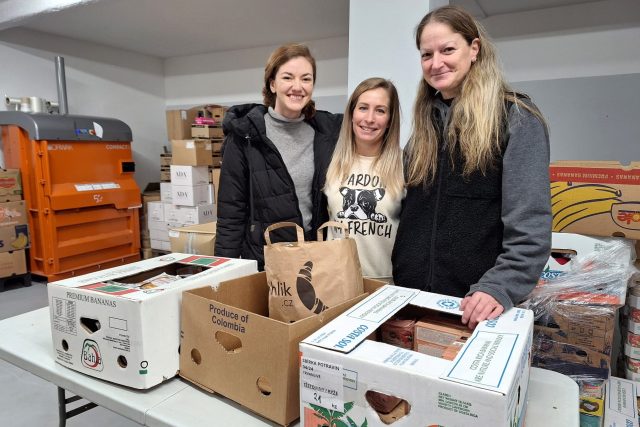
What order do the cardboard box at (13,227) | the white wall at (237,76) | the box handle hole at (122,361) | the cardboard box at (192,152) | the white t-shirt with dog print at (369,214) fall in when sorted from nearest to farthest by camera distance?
the box handle hole at (122,361)
the white t-shirt with dog print at (369,214)
the cardboard box at (13,227)
the cardboard box at (192,152)
the white wall at (237,76)

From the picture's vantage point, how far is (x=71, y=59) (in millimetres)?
4961

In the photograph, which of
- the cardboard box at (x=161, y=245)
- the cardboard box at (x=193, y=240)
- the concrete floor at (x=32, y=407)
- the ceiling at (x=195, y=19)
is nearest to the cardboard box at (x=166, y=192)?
the cardboard box at (x=161, y=245)

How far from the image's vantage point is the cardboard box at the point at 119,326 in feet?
2.85

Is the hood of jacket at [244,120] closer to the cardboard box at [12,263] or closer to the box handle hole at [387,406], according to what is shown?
the box handle hole at [387,406]

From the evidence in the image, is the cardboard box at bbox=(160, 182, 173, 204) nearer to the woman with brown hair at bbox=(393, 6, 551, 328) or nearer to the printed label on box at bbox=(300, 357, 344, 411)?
the woman with brown hair at bbox=(393, 6, 551, 328)

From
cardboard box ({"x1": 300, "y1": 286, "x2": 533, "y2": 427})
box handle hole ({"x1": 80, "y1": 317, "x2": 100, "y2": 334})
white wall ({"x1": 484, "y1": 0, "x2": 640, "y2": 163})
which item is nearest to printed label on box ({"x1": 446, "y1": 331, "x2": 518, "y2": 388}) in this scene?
cardboard box ({"x1": 300, "y1": 286, "x2": 533, "y2": 427})

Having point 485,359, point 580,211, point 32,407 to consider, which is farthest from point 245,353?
point 32,407

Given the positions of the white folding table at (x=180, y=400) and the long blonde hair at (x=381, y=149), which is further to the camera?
the long blonde hair at (x=381, y=149)

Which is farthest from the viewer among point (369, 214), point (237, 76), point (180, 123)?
point (237, 76)

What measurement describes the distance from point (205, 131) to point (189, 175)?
566mm

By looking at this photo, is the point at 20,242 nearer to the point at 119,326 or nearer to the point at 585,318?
the point at 119,326

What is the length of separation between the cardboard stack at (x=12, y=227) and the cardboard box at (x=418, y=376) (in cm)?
415

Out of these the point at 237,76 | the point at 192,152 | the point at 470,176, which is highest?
the point at 237,76

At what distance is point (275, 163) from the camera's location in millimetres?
1584
